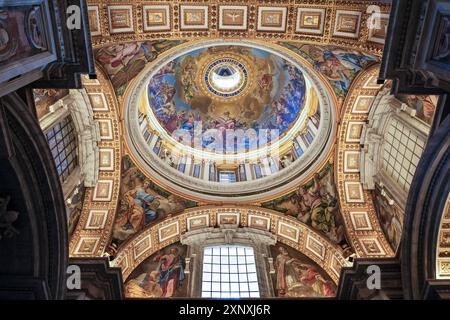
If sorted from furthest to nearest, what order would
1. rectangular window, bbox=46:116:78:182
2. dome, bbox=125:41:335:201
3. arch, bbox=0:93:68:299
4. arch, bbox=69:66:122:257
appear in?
1. dome, bbox=125:41:335:201
2. arch, bbox=69:66:122:257
3. rectangular window, bbox=46:116:78:182
4. arch, bbox=0:93:68:299

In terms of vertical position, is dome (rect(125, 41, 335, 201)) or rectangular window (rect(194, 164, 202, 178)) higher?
dome (rect(125, 41, 335, 201))

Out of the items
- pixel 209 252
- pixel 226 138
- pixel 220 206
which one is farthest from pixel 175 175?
pixel 226 138

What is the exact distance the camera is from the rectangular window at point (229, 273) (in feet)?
53.8

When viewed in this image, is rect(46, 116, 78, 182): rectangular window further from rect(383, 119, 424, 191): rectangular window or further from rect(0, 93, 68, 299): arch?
rect(383, 119, 424, 191): rectangular window

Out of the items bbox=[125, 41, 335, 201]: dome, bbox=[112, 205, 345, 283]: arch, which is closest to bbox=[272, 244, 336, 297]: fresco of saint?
bbox=[112, 205, 345, 283]: arch

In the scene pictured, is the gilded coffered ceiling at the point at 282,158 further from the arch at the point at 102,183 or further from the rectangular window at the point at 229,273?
the rectangular window at the point at 229,273

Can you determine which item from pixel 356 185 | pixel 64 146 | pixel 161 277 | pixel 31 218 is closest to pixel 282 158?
pixel 356 185

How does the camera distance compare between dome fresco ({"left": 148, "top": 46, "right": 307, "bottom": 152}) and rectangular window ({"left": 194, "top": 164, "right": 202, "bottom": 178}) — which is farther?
dome fresco ({"left": 148, "top": 46, "right": 307, "bottom": 152})

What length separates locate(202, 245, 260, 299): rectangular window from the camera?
53.8ft

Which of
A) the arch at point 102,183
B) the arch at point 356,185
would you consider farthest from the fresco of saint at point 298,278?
the arch at point 102,183

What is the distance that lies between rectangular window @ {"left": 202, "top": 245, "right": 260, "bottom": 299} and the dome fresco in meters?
6.41

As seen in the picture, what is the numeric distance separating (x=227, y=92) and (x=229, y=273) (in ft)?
36.9

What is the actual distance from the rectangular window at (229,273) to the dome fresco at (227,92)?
21.0 feet
